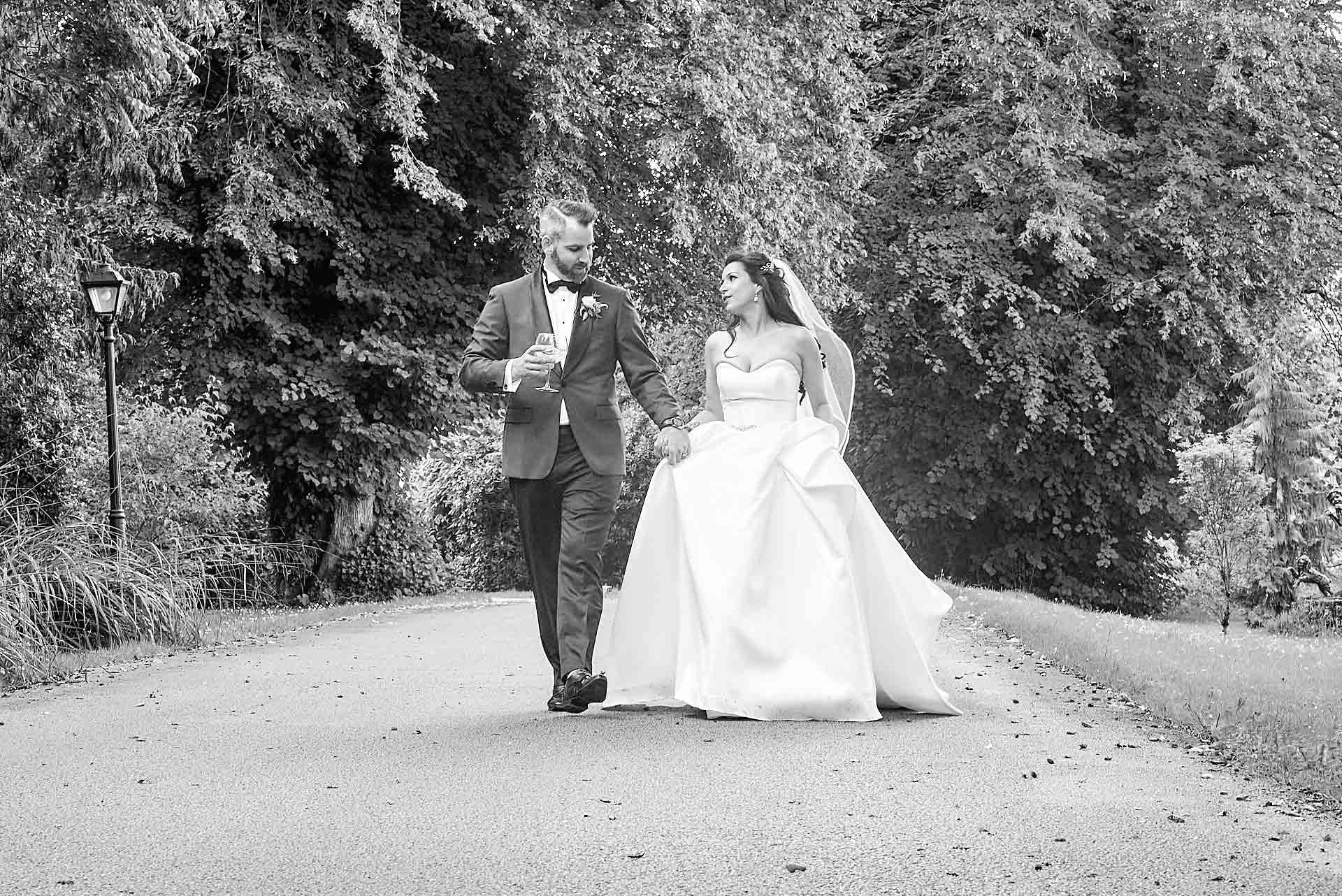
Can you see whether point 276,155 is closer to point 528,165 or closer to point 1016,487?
point 528,165

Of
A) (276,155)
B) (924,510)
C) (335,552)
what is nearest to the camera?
(276,155)

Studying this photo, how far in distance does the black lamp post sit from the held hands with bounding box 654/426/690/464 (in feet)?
25.5

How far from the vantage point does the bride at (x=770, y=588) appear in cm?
744

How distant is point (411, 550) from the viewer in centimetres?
2211

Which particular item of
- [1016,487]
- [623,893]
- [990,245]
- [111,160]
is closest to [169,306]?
[111,160]

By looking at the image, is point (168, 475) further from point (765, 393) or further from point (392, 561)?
point (765, 393)

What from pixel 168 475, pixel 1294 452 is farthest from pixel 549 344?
pixel 1294 452

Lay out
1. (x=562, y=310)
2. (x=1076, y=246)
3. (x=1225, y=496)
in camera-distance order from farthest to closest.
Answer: (x=1076, y=246) → (x=1225, y=496) → (x=562, y=310)

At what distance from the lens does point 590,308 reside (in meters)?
7.58

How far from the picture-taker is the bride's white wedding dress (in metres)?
7.44

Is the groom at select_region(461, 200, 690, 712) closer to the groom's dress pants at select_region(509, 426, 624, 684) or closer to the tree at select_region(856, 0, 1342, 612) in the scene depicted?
the groom's dress pants at select_region(509, 426, 624, 684)

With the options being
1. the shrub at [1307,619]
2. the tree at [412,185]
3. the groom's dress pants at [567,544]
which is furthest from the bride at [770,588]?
the shrub at [1307,619]

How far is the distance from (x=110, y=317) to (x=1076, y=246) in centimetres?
1264

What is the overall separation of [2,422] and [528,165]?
21.7 feet
